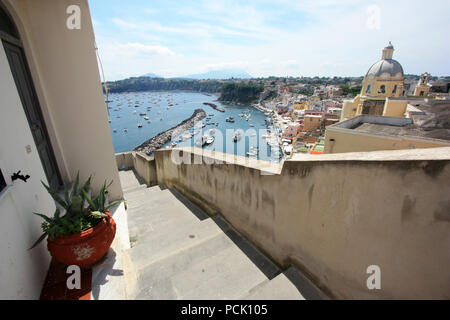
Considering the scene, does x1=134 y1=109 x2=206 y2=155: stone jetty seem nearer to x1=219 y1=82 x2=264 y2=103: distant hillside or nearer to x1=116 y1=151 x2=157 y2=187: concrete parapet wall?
x1=116 y1=151 x2=157 y2=187: concrete parapet wall

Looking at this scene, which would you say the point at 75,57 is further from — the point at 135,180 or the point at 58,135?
the point at 135,180

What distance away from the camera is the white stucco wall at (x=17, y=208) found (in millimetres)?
1671

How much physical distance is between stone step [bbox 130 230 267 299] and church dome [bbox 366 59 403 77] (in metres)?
25.4

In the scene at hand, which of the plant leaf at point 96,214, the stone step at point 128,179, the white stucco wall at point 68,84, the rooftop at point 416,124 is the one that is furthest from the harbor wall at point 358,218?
the rooftop at point 416,124

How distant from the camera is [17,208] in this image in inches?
75.7

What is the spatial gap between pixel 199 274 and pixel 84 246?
52.5 inches

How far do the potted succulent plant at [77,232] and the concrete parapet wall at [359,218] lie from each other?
6.23 feet

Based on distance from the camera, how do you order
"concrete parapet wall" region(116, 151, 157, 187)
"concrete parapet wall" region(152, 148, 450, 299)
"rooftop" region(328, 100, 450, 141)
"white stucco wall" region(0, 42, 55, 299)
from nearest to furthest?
1. "concrete parapet wall" region(152, 148, 450, 299)
2. "white stucco wall" region(0, 42, 55, 299)
3. "concrete parapet wall" region(116, 151, 157, 187)
4. "rooftop" region(328, 100, 450, 141)

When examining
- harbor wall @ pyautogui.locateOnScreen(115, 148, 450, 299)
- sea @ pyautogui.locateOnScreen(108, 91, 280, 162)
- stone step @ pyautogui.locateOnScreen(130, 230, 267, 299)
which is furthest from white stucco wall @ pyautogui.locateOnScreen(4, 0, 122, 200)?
sea @ pyautogui.locateOnScreen(108, 91, 280, 162)

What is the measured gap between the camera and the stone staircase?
2.32 metres

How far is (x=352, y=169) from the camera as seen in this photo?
184 centimetres

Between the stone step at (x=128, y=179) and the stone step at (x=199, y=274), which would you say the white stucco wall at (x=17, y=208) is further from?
the stone step at (x=128, y=179)

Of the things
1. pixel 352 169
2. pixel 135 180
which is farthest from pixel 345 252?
pixel 135 180

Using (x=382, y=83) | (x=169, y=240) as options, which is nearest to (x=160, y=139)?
(x=382, y=83)
